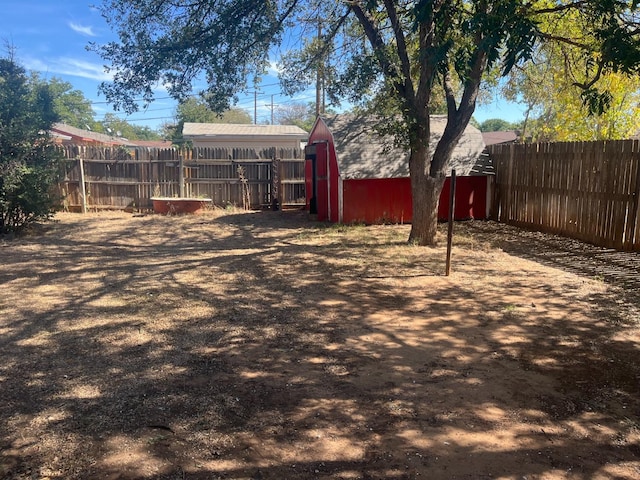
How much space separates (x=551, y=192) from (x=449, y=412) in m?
8.93

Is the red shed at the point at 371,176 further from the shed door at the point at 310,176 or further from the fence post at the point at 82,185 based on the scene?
the fence post at the point at 82,185

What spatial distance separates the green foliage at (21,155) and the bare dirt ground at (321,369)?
2.78 m

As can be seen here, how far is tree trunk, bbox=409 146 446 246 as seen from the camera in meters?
9.32

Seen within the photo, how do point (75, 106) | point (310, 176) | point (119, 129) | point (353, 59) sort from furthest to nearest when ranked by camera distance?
point (119, 129) < point (75, 106) < point (310, 176) < point (353, 59)

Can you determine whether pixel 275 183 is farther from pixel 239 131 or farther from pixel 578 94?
pixel 239 131

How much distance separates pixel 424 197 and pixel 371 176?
3.15m

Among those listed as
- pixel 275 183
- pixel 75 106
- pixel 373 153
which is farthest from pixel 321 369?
pixel 75 106

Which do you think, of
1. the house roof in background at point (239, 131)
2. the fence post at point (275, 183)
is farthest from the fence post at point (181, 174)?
the house roof in background at point (239, 131)

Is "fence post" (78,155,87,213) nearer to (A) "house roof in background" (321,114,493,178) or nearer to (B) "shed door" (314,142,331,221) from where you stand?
(B) "shed door" (314,142,331,221)

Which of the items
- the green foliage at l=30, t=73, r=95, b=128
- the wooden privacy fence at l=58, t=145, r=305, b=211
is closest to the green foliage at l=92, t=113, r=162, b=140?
the green foliage at l=30, t=73, r=95, b=128

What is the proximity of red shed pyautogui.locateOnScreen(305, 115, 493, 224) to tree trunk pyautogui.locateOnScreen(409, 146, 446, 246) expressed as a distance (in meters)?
2.75

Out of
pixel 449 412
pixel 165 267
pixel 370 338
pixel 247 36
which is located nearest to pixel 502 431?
pixel 449 412

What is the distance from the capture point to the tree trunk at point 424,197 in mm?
9320

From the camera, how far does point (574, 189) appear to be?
392 inches
